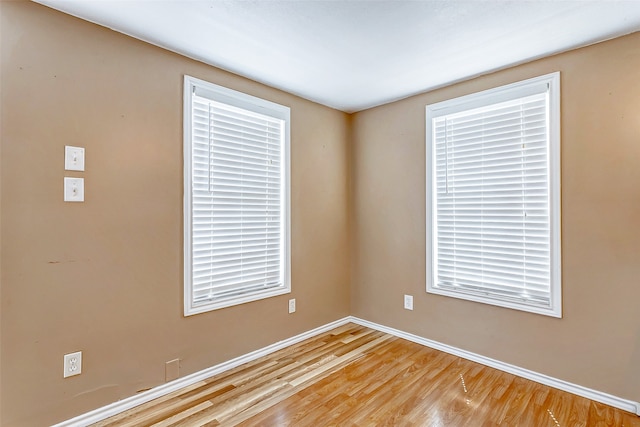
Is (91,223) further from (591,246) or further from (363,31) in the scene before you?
(591,246)

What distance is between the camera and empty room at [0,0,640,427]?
1.77 meters

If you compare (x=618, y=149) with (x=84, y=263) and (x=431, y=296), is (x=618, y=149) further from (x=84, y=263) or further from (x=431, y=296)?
(x=84, y=263)

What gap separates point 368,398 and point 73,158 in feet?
7.99

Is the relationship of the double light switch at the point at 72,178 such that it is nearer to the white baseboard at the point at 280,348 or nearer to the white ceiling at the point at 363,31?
the white ceiling at the point at 363,31

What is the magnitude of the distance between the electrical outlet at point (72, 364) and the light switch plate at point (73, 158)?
110cm

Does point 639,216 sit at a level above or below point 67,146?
below

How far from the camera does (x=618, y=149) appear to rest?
6.73 feet

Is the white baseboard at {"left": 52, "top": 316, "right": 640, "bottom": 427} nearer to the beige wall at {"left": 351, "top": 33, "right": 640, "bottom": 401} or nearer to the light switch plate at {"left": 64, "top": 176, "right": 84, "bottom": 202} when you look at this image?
the beige wall at {"left": 351, "top": 33, "right": 640, "bottom": 401}

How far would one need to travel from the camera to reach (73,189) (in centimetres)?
184

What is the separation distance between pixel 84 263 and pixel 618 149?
3.47 meters

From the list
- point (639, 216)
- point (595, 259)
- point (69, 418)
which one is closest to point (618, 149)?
point (639, 216)

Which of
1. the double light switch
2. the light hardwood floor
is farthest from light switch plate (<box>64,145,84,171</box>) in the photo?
the light hardwood floor

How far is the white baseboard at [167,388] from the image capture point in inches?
73.5

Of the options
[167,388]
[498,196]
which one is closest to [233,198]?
[167,388]
